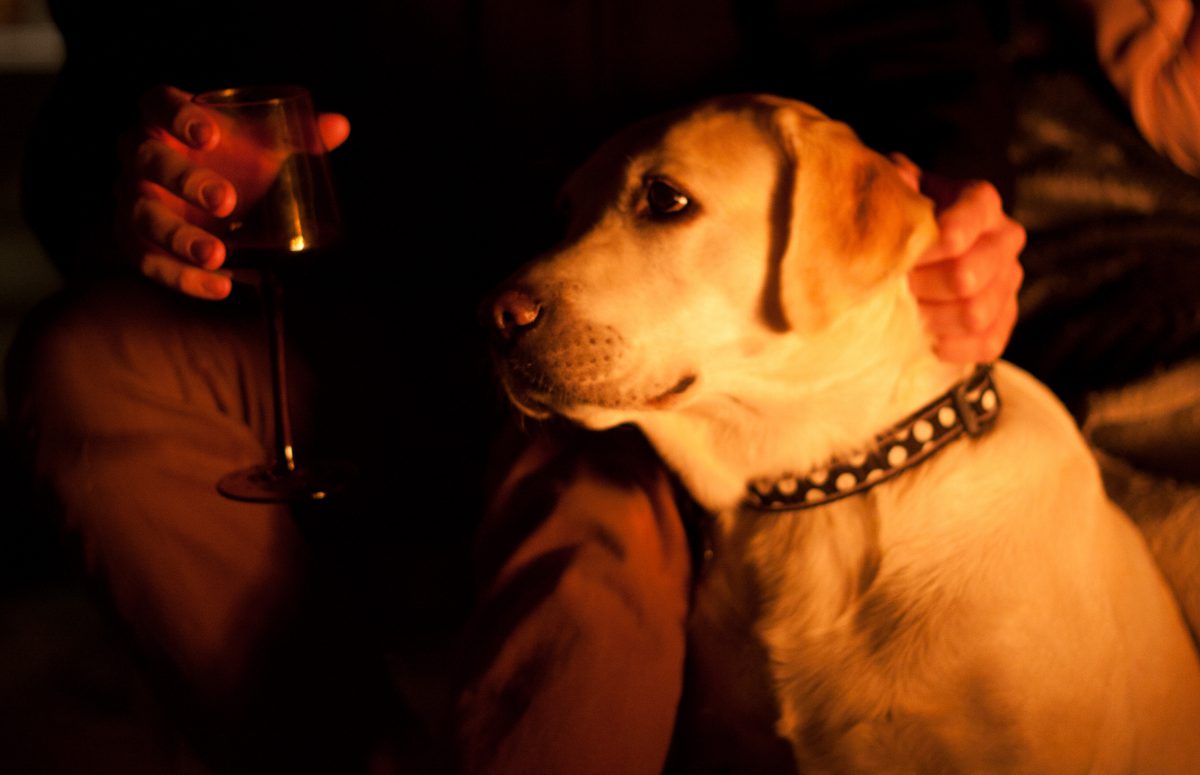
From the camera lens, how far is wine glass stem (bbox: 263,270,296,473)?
1367 mm

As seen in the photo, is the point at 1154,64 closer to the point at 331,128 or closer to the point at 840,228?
the point at 840,228

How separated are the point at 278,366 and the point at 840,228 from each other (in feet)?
2.57

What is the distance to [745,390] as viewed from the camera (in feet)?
4.02

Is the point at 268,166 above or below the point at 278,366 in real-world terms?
above

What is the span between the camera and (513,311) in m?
1.13

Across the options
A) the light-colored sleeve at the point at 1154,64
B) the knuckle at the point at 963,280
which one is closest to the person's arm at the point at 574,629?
the knuckle at the point at 963,280

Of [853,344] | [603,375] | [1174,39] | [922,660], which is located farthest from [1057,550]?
[1174,39]

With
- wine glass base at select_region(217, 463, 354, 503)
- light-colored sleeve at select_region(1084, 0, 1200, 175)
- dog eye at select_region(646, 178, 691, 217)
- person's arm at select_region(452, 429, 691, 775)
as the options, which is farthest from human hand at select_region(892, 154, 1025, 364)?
wine glass base at select_region(217, 463, 354, 503)

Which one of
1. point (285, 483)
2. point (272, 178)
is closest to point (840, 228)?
point (272, 178)

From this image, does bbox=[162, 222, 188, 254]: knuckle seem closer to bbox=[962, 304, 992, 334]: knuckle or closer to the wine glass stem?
the wine glass stem

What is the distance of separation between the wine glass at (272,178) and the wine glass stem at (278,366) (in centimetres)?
4

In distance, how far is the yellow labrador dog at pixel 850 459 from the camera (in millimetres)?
1118

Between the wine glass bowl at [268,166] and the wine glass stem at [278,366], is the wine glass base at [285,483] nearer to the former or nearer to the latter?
the wine glass stem at [278,366]

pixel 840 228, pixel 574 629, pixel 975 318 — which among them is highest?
pixel 840 228
